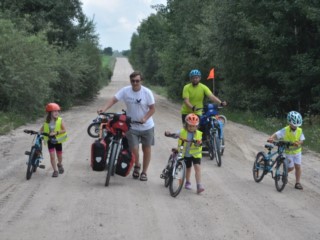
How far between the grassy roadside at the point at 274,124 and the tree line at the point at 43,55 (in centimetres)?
905

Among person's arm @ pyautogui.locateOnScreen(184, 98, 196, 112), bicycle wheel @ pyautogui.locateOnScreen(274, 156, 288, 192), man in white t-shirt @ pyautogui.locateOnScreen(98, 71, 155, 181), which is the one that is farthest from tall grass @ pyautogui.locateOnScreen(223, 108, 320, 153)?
man in white t-shirt @ pyautogui.locateOnScreen(98, 71, 155, 181)

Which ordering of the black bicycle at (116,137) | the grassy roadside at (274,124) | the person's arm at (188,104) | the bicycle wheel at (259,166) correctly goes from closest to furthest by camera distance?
the black bicycle at (116,137) → the bicycle wheel at (259,166) → the person's arm at (188,104) → the grassy roadside at (274,124)

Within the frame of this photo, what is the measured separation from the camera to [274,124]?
61.4 ft

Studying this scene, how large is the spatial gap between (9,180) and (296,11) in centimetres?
1434

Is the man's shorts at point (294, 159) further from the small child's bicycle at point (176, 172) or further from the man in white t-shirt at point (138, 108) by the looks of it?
the man in white t-shirt at point (138, 108)

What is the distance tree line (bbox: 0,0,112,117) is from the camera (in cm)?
1959

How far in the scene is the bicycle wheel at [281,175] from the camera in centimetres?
823

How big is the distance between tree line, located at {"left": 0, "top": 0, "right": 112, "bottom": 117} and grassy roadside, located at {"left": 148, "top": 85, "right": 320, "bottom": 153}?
905 cm

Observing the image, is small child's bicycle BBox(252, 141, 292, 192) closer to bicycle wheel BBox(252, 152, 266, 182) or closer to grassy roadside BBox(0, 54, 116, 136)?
bicycle wheel BBox(252, 152, 266, 182)

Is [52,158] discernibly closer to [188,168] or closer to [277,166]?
[188,168]

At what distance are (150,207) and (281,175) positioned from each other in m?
2.61

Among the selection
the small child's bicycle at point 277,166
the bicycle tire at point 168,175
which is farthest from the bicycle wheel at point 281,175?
the bicycle tire at point 168,175

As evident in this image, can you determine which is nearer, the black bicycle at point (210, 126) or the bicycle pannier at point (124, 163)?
the bicycle pannier at point (124, 163)

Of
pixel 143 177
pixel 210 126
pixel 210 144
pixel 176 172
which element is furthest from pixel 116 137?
pixel 210 126
